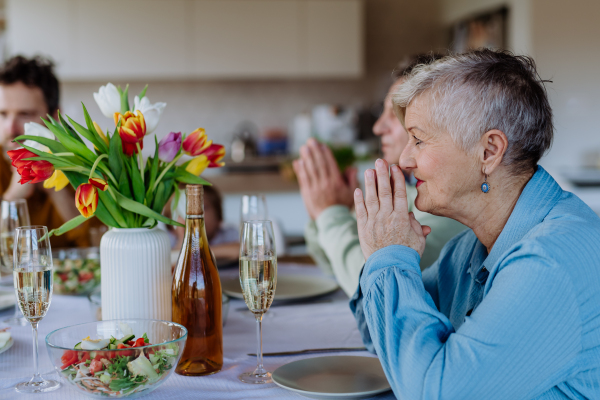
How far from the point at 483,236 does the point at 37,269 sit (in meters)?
0.74

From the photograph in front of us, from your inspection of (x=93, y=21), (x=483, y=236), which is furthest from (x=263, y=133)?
(x=483, y=236)

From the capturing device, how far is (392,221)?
99 cm

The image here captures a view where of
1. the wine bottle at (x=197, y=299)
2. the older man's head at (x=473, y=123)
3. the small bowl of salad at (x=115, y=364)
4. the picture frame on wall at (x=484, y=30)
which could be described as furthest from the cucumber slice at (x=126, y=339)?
the picture frame on wall at (x=484, y=30)

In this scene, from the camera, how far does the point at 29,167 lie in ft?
3.18

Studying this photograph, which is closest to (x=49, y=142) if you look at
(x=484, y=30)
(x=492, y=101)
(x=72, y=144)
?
(x=72, y=144)

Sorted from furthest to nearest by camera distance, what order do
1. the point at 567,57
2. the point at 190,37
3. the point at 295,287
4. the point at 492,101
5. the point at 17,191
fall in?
1. the point at 190,37
2. the point at 567,57
3. the point at 17,191
4. the point at 295,287
5. the point at 492,101

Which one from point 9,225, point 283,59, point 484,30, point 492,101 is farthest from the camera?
point 283,59

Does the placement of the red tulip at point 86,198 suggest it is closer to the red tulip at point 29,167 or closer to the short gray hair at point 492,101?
the red tulip at point 29,167

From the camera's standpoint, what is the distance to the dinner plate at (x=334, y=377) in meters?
0.88

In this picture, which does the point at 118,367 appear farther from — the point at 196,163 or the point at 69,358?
the point at 196,163

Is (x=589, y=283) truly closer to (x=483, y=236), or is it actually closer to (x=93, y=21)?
(x=483, y=236)

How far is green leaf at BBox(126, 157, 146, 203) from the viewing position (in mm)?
1050

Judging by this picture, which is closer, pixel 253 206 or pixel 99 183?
pixel 99 183

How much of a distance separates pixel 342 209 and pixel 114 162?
706 millimetres
